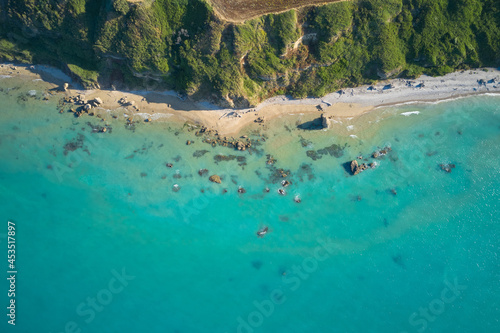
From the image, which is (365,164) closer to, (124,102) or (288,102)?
(288,102)

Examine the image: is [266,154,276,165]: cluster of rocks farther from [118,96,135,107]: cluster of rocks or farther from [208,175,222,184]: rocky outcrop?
[118,96,135,107]: cluster of rocks

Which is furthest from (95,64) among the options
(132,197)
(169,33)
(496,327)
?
(496,327)

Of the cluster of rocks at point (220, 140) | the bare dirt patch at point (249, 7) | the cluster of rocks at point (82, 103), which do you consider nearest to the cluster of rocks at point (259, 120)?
the cluster of rocks at point (220, 140)

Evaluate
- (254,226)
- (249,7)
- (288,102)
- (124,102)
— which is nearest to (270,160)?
(288,102)

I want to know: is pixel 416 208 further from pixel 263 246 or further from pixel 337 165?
pixel 263 246

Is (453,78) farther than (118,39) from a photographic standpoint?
Yes

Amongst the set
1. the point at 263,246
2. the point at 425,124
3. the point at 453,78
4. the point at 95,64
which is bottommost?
the point at 263,246
